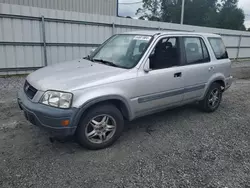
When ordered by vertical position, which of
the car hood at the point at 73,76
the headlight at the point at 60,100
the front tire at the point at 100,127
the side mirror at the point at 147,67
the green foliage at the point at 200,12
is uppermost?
the green foliage at the point at 200,12

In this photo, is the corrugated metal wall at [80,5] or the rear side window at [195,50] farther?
the corrugated metal wall at [80,5]

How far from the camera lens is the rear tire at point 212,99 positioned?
4.71 meters

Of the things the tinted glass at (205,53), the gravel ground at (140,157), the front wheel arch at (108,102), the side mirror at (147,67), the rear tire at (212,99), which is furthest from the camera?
the rear tire at (212,99)

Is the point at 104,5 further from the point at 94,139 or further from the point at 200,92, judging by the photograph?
the point at 94,139

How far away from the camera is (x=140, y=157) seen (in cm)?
305

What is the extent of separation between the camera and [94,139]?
316 cm

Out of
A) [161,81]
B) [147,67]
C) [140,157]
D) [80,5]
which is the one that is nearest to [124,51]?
[147,67]

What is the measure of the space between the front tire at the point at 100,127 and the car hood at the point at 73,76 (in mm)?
399

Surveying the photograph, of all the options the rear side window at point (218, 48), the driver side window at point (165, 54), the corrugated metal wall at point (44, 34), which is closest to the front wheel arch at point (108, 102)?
the driver side window at point (165, 54)

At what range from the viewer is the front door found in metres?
3.41

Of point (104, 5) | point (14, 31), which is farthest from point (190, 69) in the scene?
point (104, 5)

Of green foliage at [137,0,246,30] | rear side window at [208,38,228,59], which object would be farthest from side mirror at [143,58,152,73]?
green foliage at [137,0,246,30]

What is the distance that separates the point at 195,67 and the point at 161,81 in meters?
1.00

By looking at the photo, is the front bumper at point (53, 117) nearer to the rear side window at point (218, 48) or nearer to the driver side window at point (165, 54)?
the driver side window at point (165, 54)
